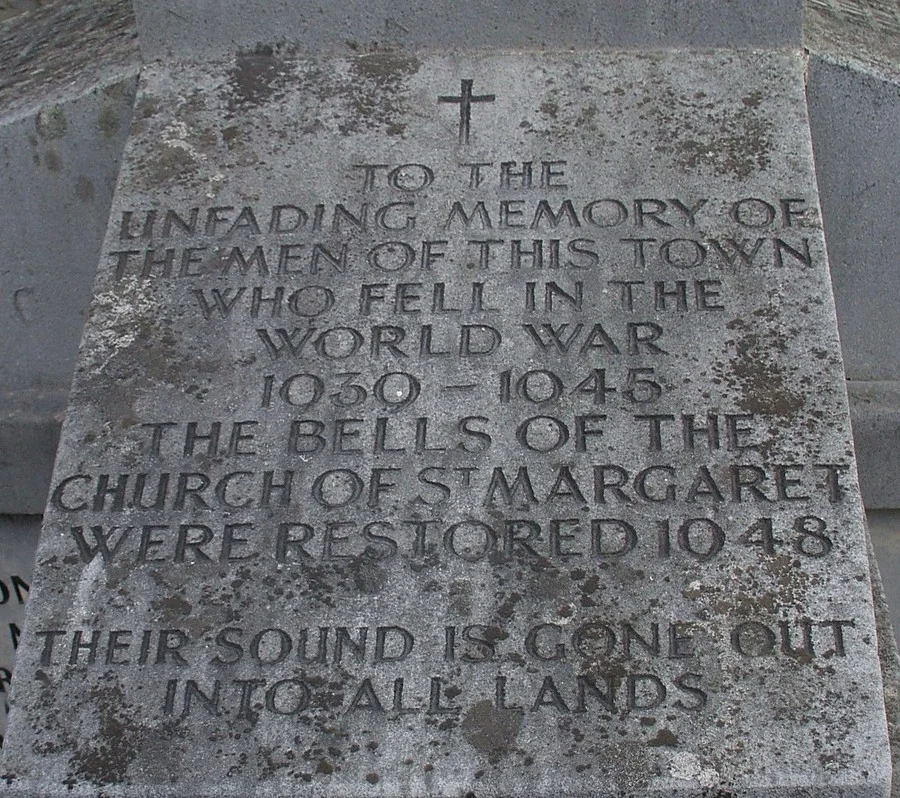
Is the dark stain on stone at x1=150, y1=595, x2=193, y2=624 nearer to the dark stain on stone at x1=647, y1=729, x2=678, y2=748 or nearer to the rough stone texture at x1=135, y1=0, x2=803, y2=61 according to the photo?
the dark stain on stone at x1=647, y1=729, x2=678, y2=748

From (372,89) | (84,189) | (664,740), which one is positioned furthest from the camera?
(84,189)

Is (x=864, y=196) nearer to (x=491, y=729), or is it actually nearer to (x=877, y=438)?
(x=877, y=438)

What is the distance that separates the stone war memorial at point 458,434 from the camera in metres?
2.28

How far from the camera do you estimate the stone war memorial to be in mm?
2277

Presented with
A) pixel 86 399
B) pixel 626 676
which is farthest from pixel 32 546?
pixel 626 676

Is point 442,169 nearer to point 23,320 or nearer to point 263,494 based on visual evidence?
point 263,494

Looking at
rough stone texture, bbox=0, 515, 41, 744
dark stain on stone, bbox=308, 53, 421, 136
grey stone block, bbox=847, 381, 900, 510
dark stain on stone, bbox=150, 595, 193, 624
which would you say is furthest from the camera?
rough stone texture, bbox=0, 515, 41, 744

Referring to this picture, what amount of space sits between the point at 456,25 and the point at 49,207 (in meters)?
1.20

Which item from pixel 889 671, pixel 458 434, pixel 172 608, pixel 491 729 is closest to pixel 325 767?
pixel 491 729

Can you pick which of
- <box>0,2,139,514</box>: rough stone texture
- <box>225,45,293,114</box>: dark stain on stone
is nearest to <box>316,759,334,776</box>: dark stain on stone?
<box>225,45,293,114</box>: dark stain on stone

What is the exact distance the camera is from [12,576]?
13.0 ft

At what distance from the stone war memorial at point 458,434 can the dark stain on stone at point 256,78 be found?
0.01 metres

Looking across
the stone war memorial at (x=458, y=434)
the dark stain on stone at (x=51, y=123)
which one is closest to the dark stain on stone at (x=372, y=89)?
the stone war memorial at (x=458, y=434)

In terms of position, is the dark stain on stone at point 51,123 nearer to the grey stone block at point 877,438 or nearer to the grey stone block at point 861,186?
the grey stone block at point 861,186
